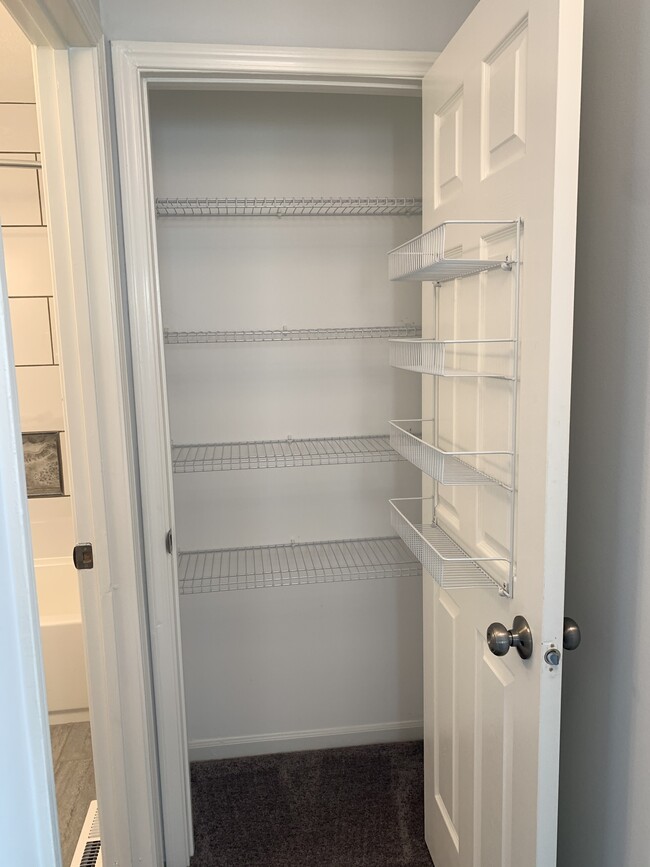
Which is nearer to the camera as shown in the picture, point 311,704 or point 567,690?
point 567,690

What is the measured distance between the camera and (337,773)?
2154 mm

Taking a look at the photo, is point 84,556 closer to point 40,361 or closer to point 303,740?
point 303,740

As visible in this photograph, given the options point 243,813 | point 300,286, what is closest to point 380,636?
point 243,813

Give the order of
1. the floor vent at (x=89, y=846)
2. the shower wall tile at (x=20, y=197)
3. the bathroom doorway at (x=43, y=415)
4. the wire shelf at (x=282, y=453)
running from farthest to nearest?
the shower wall tile at (x=20, y=197), the bathroom doorway at (x=43, y=415), the wire shelf at (x=282, y=453), the floor vent at (x=89, y=846)

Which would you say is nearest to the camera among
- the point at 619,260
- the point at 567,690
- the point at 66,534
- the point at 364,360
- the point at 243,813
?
the point at 619,260

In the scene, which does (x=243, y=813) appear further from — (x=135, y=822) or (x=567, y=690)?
(x=567, y=690)

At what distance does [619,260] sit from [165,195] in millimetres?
1453

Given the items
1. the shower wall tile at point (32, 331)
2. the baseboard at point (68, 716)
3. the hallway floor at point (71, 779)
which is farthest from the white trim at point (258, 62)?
Result: the baseboard at point (68, 716)

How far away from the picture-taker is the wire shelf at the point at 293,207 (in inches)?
76.9

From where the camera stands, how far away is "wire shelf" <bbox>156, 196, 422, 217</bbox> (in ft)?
6.41

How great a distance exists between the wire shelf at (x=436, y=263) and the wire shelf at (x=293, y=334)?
21.0 inches

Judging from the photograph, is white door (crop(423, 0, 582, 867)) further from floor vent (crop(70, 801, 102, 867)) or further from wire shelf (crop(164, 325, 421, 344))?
floor vent (crop(70, 801, 102, 867))

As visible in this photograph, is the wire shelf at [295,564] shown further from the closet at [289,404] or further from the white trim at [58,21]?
the white trim at [58,21]

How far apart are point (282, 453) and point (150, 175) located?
896 millimetres
